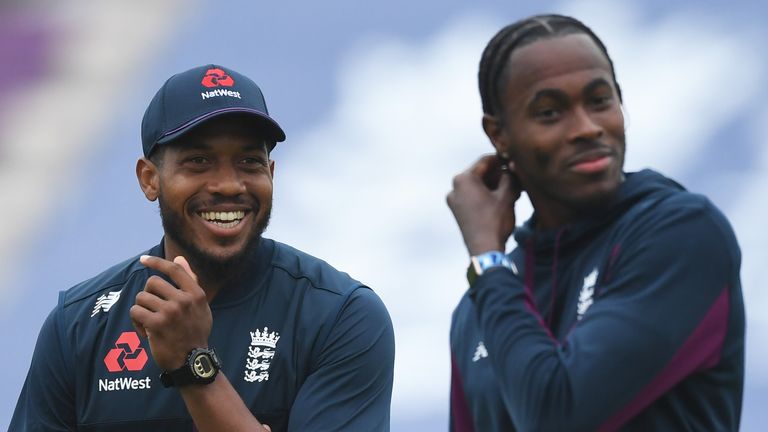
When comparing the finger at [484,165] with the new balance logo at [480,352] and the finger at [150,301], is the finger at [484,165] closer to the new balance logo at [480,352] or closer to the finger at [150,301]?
the new balance logo at [480,352]

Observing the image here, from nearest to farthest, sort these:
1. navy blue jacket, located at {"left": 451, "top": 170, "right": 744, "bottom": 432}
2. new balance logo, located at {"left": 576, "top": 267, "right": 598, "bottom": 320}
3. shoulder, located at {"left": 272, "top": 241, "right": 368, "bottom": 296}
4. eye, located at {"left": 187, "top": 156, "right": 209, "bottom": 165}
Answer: navy blue jacket, located at {"left": 451, "top": 170, "right": 744, "bottom": 432}, new balance logo, located at {"left": 576, "top": 267, "right": 598, "bottom": 320}, eye, located at {"left": 187, "top": 156, "right": 209, "bottom": 165}, shoulder, located at {"left": 272, "top": 241, "right": 368, "bottom": 296}

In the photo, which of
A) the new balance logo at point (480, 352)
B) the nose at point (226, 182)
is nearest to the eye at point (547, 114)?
the new balance logo at point (480, 352)

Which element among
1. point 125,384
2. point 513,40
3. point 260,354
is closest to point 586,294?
point 513,40

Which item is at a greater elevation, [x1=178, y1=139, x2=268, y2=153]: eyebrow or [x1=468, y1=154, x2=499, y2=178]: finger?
[x1=178, y1=139, x2=268, y2=153]: eyebrow

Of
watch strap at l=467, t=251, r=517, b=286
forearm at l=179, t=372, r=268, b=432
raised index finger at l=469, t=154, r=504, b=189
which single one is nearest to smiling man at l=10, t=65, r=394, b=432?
forearm at l=179, t=372, r=268, b=432

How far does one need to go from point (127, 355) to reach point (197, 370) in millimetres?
561

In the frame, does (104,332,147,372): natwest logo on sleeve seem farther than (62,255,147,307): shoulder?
No

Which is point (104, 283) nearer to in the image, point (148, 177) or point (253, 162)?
point (148, 177)

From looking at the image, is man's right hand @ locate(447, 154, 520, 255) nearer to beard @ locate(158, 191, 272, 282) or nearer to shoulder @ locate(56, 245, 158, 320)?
beard @ locate(158, 191, 272, 282)

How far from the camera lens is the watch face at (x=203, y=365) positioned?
3367 mm

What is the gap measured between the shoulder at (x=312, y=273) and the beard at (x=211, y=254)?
0.12 metres

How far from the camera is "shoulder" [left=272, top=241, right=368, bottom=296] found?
155 inches

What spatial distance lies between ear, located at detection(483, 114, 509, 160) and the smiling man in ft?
4.47

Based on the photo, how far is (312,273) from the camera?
401 centimetres
